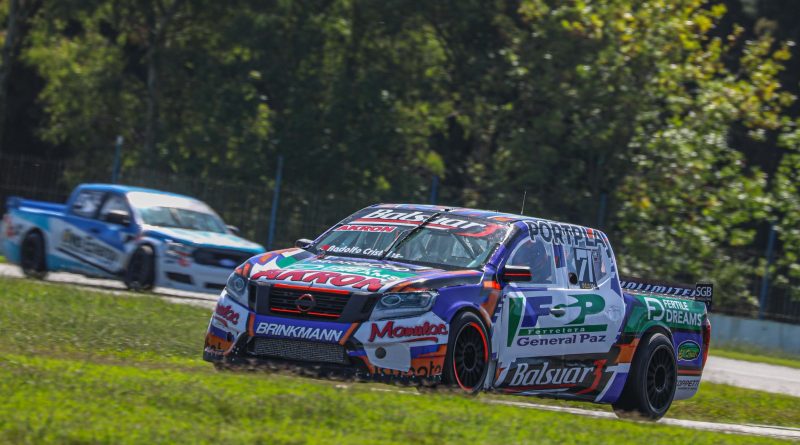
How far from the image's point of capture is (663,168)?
2966 centimetres

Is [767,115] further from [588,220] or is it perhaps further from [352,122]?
[352,122]

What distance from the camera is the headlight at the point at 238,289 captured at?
34.5 feet

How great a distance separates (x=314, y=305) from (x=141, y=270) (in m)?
10.9

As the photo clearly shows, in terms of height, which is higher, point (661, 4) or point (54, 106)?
point (661, 4)

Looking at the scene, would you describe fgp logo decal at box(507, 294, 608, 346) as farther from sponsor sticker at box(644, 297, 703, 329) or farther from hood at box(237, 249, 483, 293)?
sponsor sticker at box(644, 297, 703, 329)

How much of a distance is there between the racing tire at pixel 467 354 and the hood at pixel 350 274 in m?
0.32

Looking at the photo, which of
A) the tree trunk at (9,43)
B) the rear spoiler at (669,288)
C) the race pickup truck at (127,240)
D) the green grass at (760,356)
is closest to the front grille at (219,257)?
the race pickup truck at (127,240)

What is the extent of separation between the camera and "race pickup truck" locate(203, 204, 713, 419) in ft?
32.9

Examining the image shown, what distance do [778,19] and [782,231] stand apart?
1577 cm

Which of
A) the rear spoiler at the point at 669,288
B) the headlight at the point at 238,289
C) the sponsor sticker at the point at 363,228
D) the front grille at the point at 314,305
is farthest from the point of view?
the rear spoiler at the point at 669,288

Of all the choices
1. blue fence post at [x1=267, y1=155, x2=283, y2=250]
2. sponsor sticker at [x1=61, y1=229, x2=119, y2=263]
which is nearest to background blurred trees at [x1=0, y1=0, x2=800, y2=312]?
blue fence post at [x1=267, y1=155, x2=283, y2=250]

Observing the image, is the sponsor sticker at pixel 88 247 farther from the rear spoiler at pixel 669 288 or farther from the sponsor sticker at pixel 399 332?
the sponsor sticker at pixel 399 332

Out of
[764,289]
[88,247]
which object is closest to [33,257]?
[88,247]

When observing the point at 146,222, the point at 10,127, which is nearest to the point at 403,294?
the point at 146,222
